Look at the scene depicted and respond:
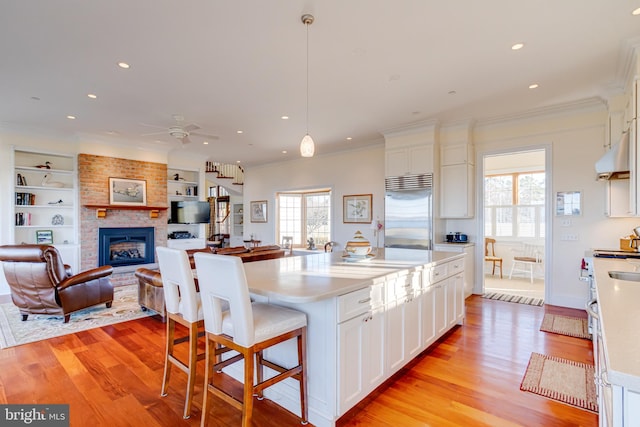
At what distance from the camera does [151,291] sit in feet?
13.5

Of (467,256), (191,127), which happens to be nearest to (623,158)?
(467,256)

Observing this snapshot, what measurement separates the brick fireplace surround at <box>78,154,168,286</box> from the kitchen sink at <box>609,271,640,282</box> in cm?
748

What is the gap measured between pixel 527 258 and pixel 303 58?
6.24m

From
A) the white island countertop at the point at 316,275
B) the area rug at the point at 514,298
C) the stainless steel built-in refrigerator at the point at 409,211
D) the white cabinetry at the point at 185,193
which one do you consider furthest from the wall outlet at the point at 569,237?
the white cabinetry at the point at 185,193

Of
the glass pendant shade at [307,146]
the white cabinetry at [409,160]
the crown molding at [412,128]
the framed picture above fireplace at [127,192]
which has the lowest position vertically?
the framed picture above fireplace at [127,192]

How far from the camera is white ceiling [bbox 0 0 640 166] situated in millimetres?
2404

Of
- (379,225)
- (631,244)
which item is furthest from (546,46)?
(379,225)

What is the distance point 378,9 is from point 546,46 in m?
1.74

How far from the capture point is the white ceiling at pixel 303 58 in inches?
94.7

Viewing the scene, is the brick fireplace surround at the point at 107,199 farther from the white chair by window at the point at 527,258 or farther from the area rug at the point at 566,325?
the white chair by window at the point at 527,258

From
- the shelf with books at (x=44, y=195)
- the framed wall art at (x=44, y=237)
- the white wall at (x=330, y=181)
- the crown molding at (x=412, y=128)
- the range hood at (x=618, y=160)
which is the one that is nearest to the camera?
the range hood at (x=618, y=160)

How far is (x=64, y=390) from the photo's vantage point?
7.99ft

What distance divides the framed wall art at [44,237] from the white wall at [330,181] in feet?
14.6

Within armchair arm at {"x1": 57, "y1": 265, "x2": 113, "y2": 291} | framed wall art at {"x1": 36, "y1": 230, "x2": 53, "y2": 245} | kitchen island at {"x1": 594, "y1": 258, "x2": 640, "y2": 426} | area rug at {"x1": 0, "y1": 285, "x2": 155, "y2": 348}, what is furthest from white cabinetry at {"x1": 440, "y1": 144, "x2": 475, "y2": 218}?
framed wall art at {"x1": 36, "y1": 230, "x2": 53, "y2": 245}
